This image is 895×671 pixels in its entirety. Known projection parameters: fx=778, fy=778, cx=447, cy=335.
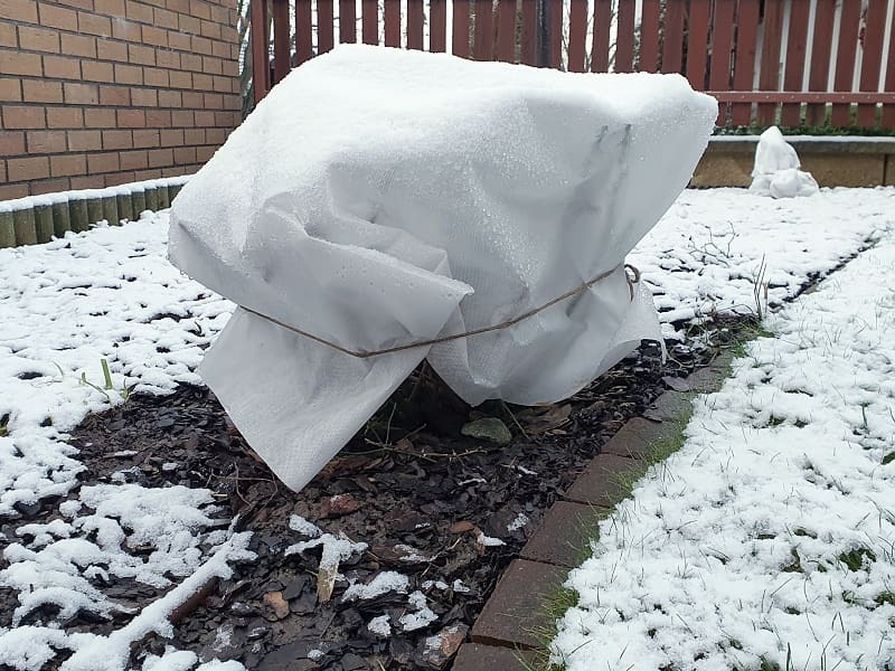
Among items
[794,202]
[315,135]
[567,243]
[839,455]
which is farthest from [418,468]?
[794,202]

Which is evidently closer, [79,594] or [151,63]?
[79,594]

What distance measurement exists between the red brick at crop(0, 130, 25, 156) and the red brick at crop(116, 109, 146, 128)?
0.82m

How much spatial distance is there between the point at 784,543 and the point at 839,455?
421mm

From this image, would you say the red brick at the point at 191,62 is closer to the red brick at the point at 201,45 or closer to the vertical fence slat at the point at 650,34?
the red brick at the point at 201,45

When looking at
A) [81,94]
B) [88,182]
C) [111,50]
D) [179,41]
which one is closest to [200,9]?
[179,41]

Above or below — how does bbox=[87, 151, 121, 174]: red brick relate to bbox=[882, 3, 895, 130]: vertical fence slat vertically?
below

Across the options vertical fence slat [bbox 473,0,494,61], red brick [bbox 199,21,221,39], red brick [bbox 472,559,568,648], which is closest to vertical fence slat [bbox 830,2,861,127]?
vertical fence slat [bbox 473,0,494,61]

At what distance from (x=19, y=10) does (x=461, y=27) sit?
3.91m

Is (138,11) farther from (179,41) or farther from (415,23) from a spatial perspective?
(415,23)

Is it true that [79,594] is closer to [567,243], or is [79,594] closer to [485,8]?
[567,243]

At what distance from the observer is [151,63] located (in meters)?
4.78

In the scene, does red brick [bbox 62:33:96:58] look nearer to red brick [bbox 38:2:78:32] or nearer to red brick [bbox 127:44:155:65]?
red brick [bbox 38:2:78:32]

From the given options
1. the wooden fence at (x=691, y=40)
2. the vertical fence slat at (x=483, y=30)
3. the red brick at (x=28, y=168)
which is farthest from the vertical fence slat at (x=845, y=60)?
the red brick at (x=28, y=168)

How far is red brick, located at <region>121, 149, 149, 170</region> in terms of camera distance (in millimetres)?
4574
